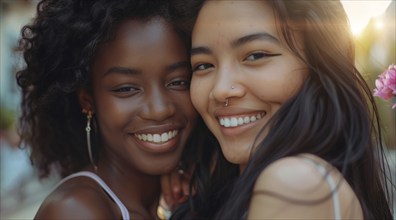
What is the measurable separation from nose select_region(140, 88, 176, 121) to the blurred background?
2.50ft

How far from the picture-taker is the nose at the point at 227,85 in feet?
6.72

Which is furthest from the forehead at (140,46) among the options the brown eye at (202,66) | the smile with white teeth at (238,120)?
the smile with white teeth at (238,120)

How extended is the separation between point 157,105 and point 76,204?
50 cm

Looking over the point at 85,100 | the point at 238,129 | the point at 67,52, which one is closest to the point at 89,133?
the point at 85,100

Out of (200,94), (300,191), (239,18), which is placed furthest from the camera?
(200,94)

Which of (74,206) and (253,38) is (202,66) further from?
(74,206)

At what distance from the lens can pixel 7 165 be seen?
26.3ft

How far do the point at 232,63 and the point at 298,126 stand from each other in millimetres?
323

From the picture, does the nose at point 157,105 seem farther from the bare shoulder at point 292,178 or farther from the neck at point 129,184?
the bare shoulder at point 292,178

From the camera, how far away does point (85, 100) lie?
272cm

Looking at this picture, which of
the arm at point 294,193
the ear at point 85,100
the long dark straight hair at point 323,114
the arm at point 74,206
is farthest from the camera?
the ear at point 85,100

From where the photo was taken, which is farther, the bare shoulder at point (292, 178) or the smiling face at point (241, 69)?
the smiling face at point (241, 69)

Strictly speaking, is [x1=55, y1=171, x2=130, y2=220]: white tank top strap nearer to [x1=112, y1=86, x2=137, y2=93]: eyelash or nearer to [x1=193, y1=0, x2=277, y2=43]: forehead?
[x1=112, y1=86, x2=137, y2=93]: eyelash

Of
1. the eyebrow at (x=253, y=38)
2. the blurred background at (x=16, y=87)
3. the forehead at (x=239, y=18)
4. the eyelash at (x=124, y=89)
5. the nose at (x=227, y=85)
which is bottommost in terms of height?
the blurred background at (x=16, y=87)
